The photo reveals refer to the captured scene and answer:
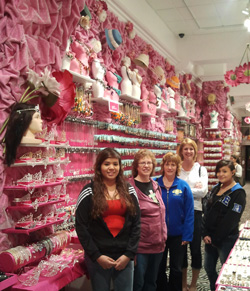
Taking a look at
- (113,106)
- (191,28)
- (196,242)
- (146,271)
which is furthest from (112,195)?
(191,28)

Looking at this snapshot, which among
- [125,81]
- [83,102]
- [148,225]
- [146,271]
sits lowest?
[146,271]

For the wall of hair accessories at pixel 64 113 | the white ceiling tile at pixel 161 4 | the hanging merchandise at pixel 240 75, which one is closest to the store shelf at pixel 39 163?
the wall of hair accessories at pixel 64 113

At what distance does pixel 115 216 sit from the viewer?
2.47 meters

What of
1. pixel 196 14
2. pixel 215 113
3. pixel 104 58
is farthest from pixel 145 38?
pixel 215 113

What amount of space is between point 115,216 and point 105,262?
308 millimetres

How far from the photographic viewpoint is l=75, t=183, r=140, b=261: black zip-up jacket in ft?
7.80

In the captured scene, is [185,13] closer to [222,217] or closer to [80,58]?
[80,58]

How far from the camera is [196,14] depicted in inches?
238

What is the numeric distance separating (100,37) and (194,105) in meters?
4.80

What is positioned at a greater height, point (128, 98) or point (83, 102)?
point (128, 98)

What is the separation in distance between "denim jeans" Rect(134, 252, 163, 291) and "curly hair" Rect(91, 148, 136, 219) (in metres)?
0.61

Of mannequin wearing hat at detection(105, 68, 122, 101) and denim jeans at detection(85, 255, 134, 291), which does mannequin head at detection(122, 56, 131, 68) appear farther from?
denim jeans at detection(85, 255, 134, 291)

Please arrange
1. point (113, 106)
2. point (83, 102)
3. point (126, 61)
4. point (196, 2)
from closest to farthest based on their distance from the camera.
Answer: point (83, 102), point (113, 106), point (126, 61), point (196, 2)

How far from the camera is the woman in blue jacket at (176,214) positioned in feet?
10.5
